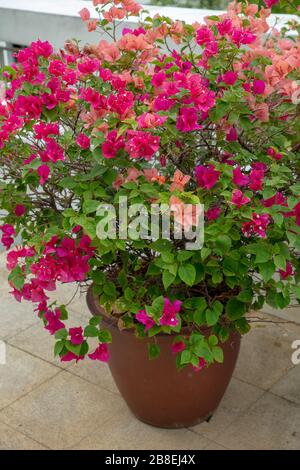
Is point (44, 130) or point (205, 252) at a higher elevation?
point (44, 130)

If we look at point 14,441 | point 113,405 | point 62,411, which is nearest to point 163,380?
point 113,405

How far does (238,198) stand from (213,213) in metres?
0.11

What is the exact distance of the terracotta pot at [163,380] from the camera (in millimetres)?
2334

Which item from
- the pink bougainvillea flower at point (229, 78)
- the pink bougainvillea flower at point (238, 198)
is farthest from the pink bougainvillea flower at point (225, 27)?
the pink bougainvillea flower at point (238, 198)

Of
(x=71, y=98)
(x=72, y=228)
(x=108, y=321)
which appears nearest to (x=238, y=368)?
(x=108, y=321)

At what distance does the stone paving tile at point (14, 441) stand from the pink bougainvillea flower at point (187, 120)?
1.22 meters

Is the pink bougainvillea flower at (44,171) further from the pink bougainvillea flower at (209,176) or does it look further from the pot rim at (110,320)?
the pot rim at (110,320)

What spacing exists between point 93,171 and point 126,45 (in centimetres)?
39

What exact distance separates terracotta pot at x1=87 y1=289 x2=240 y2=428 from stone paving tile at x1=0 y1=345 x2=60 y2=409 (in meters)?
0.44

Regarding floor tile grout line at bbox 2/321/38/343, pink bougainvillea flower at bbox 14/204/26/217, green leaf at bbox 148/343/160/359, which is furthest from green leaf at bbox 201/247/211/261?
floor tile grout line at bbox 2/321/38/343

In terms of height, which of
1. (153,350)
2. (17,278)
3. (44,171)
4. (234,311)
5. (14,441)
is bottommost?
(14,441)

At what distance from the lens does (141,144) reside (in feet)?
5.91

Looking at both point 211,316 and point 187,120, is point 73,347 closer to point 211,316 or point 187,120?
point 211,316

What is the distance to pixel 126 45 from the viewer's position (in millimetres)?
2064
